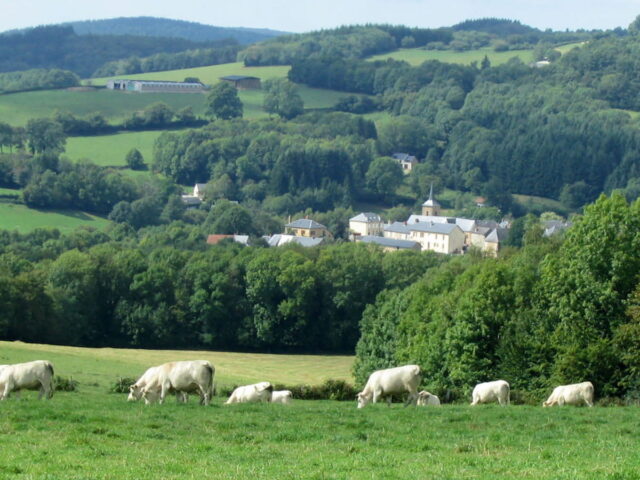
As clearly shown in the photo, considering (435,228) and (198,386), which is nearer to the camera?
(198,386)

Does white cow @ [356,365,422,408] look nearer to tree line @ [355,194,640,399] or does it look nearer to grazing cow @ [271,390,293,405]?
grazing cow @ [271,390,293,405]

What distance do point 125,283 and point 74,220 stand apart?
65893 mm

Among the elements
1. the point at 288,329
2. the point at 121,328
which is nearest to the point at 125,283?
the point at 121,328

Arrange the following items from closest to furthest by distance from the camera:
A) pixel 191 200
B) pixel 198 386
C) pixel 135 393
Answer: pixel 198 386 → pixel 135 393 → pixel 191 200

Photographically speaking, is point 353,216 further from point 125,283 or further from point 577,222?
point 577,222

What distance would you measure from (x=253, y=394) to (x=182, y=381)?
3692 millimetres

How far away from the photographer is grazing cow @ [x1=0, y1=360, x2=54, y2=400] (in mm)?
29234

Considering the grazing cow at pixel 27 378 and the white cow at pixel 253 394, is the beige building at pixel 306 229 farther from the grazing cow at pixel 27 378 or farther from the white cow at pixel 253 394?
the grazing cow at pixel 27 378

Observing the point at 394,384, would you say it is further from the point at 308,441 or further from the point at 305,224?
the point at 305,224

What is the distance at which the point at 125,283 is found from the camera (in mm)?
90688

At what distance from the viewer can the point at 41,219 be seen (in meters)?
149

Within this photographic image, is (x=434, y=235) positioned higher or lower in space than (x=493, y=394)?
lower

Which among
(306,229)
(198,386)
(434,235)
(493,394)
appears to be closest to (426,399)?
(493,394)

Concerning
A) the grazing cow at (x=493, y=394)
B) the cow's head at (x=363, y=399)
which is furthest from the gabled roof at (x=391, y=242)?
the cow's head at (x=363, y=399)
